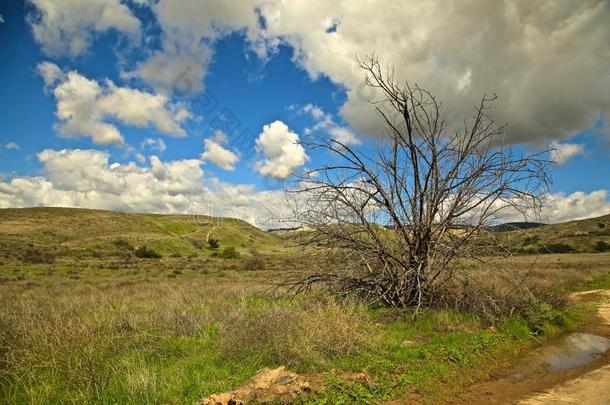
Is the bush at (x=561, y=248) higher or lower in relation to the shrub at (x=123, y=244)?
higher

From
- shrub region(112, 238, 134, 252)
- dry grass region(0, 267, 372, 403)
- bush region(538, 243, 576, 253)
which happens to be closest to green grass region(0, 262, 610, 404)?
dry grass region(0, 267, 372, 403)

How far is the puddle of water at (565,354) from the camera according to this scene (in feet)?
26.1

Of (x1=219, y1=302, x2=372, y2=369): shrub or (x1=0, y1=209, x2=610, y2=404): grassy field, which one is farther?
(x1=219, y1=302, x2=372, y2=369): shrub

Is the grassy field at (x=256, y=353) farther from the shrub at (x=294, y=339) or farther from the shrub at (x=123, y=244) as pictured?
the shrub at (x=123, y=244)

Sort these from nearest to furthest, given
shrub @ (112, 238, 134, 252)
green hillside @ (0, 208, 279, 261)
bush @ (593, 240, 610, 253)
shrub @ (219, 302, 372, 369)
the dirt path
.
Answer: the dirt path → shrub @ (219, 302, 372, 369) → bush @ (593, 240, 610, 253) → green hillside @ (0, 208, 279, 261) → shrub @ (112, 238, 134, 252)

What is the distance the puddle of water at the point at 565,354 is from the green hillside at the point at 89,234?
2367 inches

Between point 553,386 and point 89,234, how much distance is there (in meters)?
102

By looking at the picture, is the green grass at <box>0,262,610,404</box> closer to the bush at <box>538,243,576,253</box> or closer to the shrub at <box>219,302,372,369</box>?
the shrub at <box>219,302,372,369</box>

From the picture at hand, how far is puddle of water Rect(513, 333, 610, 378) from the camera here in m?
7.96

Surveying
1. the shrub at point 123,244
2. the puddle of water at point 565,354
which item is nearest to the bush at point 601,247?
the puddle of water at point 565,354

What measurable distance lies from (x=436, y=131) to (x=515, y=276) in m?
4.37

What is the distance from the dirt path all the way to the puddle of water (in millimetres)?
19

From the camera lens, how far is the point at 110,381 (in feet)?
21.2

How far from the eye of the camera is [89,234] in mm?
93688
